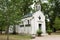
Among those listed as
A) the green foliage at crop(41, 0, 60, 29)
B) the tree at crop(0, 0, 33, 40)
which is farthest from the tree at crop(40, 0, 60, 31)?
the tree at crop(0, 0, 33, 40)

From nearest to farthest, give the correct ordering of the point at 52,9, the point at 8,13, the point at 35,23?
the point at 8,13 → the point at 35,23 → the point at 52,9

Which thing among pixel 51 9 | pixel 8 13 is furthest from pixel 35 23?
pixel 8 13

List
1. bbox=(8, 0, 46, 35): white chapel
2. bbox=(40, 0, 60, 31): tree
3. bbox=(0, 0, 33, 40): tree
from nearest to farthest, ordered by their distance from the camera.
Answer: bbox=(0, 0, 33, 40): tree, bbox=(8, 0, 46, 35): white chapel, bbox=(40, 0, 60, 31): tree

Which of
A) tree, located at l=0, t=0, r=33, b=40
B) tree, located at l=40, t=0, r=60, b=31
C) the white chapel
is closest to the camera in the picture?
tree, located at l=0, t=0, r=33, b=40

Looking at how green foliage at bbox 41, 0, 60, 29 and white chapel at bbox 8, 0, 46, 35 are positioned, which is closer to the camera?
white chapel at bbox 8, 0, 46, 35

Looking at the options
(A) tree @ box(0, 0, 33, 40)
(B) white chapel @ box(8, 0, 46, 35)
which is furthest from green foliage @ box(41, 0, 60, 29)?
(A) tree @ box(0, 0, 33, 40)

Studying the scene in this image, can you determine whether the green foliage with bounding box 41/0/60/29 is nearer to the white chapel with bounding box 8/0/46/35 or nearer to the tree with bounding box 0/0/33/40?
the white chapel with bounding box 8/0/46/35

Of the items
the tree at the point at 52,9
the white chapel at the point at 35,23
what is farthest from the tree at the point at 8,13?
the tree at the point at 52,9

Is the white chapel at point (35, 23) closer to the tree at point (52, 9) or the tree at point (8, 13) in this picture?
the tree at point (52, 9)

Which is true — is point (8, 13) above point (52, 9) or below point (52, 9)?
below

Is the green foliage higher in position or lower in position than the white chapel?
higher

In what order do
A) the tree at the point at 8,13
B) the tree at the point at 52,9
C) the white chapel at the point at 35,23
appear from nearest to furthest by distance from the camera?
the tree at the point at 8,13
the white chapel at the point at 35,23
the tree at the point at 52,9

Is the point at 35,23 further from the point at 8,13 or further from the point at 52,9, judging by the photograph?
the point at 8,13

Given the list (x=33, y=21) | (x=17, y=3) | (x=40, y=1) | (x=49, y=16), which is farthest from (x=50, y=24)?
(x=17, y=3)
